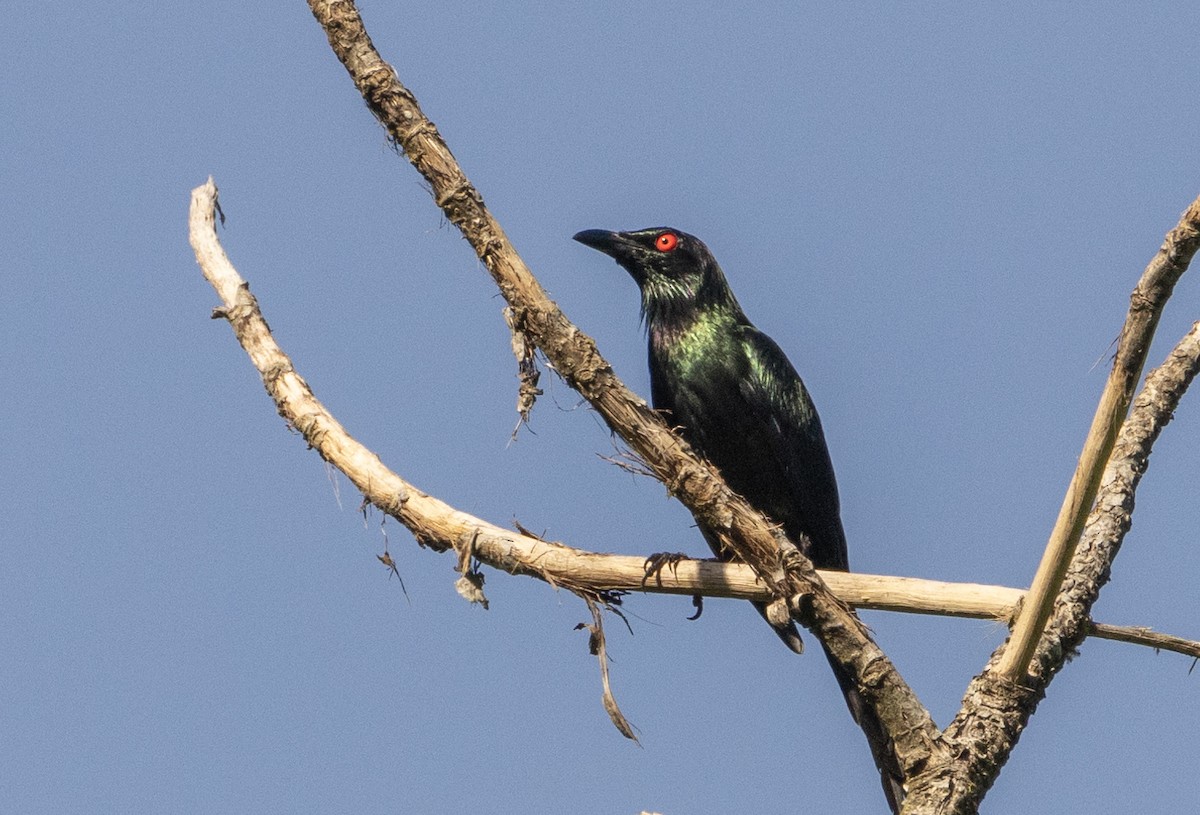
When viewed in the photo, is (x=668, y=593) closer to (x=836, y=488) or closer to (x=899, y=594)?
(x=899, y=594)

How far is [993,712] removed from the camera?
4699 mm

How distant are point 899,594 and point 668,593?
974mm

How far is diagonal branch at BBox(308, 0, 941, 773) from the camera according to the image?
4820 mm

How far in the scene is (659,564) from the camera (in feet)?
17.9

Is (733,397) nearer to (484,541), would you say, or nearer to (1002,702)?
(484,541)

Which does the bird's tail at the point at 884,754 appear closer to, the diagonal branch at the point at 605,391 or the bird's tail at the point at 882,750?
the bird's tail at the point at 882,750

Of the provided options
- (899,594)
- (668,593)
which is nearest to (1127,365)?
(899,594)

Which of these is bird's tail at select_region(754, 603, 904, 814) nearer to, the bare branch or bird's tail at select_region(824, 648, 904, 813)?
bird's tail at select_region(824, 648, 904, 813)

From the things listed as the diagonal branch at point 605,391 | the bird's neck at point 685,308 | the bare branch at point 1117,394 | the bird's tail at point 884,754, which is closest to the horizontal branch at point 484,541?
the diagonal branch at point 605,391

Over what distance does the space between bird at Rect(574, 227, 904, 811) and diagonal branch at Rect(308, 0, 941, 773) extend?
→ 1.79 meters

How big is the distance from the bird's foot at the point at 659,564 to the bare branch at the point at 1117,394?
152 centimetres

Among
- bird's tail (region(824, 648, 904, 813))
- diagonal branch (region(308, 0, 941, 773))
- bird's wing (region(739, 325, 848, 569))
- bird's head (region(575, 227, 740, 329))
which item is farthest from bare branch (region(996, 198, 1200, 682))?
bird's head (region(575, 227, 740, 329))

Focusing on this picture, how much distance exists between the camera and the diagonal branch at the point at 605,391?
4.82 metres

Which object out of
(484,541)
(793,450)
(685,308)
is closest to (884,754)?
(484,541)
